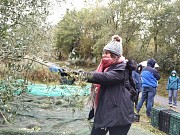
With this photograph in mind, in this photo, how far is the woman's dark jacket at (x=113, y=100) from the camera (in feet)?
12.3

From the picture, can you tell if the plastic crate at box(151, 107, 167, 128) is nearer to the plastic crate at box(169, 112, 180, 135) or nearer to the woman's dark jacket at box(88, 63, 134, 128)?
the plastic crate at box(169, 112, 180, 135)

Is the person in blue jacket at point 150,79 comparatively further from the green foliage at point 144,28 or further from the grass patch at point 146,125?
the green foliage at point 144,28

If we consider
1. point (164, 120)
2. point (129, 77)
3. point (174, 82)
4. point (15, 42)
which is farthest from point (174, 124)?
point (174, 82)

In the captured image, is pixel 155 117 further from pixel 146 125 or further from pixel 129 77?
pixel 129 77

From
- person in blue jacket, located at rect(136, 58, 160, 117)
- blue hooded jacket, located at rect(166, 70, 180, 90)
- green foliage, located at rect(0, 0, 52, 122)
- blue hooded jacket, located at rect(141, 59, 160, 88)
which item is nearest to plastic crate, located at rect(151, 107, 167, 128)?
person in blue jacket, located at rect(136, 58, 160, 117)

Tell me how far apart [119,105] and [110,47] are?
68 centimetres

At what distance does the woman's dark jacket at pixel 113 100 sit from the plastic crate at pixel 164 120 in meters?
4.37

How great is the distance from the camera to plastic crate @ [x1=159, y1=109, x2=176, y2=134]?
7973 mm

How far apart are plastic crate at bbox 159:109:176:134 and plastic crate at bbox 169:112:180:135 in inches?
8.5

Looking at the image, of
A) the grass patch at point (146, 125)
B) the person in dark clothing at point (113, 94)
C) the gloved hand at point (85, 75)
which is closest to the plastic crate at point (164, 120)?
the grass patch at point (146, 125)

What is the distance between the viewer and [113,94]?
380 centimetres

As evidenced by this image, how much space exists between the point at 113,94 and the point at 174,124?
13.7ft

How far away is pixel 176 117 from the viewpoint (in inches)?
292

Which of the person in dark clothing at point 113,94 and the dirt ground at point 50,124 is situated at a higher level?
the person in dark clothing at point 113,94
